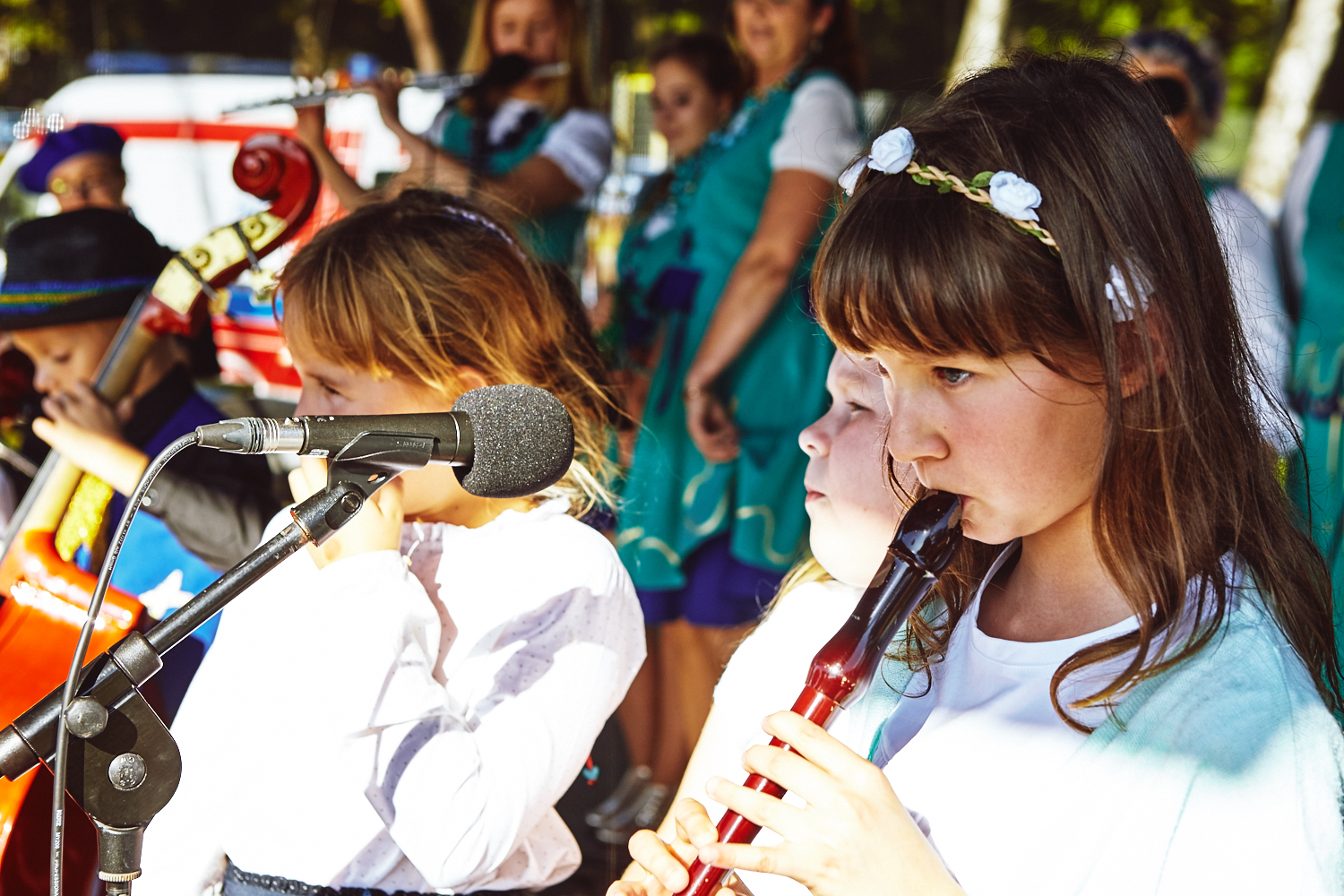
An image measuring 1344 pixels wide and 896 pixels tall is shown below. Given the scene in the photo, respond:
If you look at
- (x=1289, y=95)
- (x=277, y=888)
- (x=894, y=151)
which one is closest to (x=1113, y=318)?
(x=894, y=151)

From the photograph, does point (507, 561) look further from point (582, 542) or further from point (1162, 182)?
point (1162, 182)

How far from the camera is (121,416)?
1.87 meters

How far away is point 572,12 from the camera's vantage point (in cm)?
286

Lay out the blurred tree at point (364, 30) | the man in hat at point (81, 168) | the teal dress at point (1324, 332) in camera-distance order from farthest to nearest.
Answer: the blurred tree at point (364, 30) → the teal dress at point (1324, 332) → the man in hat at point (81, 168)

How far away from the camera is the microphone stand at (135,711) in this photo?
0.88m

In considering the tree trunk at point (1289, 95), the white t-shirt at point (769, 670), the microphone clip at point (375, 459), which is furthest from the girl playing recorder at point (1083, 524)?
the tree trunk at point (1289, 95)

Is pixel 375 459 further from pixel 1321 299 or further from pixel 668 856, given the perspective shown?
pixel 1321 299

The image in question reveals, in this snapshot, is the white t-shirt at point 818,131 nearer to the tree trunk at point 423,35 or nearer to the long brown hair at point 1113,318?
the long brown hair at point 1113,318

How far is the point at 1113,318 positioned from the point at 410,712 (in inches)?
29.6

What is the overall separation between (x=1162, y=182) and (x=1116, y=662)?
1.30ft

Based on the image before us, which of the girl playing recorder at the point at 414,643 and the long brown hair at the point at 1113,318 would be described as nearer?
the long brown hair at the point at 1113,318

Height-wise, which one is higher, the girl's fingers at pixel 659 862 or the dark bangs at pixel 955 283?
the dark bangs at pixel 955 283

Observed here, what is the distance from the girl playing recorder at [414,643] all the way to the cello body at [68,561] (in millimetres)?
129

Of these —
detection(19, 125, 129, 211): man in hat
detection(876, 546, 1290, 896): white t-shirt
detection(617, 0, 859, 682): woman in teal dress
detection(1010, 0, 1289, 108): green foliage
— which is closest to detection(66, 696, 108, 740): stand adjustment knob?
detection(876, 546, 1290, 896): white t-shirt
